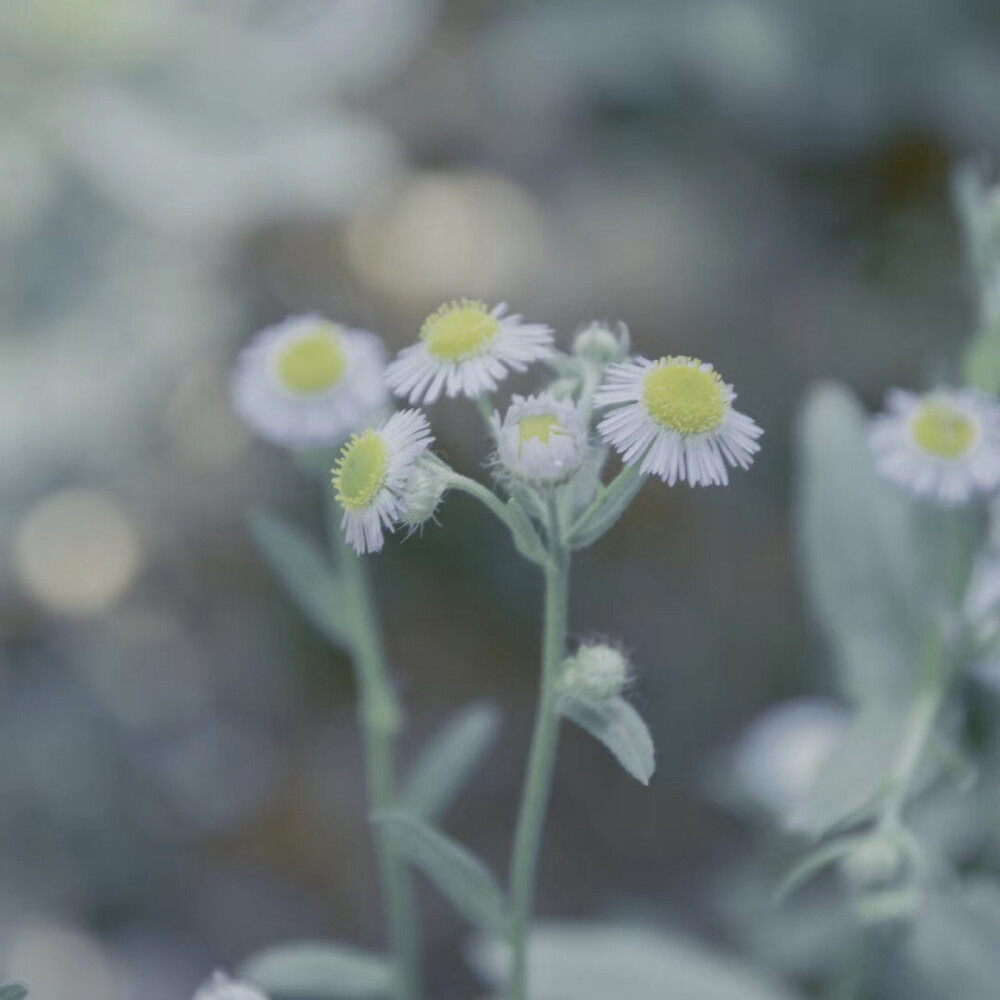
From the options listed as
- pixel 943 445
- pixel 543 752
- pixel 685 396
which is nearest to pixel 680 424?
pixel 685 396

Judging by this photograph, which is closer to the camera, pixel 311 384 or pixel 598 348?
pixel 598 348

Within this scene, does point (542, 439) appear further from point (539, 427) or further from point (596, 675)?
point (596, 675)

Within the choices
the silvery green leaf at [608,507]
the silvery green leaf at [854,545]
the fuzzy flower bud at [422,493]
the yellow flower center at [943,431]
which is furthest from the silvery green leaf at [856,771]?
the fuzzy flower bud at [422,493]

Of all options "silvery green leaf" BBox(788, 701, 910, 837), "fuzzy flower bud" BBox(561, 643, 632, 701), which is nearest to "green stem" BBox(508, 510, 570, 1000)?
"fuzzy flower bud" BBox(561, 643, 632, 701)

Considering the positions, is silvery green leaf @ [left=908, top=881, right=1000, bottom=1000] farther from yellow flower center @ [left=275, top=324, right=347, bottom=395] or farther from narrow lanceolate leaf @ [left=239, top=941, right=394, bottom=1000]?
yellow flower center @ [left=275, top=324, right=347, bottom=395]

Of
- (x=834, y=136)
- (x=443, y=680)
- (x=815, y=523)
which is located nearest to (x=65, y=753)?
(x=443, y=680)

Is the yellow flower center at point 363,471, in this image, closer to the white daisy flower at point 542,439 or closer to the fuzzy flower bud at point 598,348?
the white daisy flower at point 542,439
